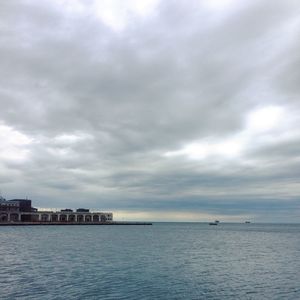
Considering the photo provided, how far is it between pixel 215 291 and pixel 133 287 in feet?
30.1

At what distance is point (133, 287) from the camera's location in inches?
1857

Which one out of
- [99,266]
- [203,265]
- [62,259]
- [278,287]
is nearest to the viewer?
[278,287]

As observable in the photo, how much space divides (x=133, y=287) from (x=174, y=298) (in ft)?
21.4

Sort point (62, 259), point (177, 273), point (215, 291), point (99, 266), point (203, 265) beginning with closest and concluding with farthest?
point (215, 291), point (177, 273), point (99, 266), point (203, 265), point (62, 259)

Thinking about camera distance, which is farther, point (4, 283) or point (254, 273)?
point (254, 273)

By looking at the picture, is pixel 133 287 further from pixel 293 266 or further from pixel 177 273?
pixel 293 266

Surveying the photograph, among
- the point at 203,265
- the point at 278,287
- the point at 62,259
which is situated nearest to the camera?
the point at 278,287

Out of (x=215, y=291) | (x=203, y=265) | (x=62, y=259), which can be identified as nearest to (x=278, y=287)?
(x=215, y=291)

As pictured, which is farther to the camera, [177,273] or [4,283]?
[177,273]

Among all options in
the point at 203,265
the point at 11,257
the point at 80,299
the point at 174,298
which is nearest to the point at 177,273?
the point at 203,265

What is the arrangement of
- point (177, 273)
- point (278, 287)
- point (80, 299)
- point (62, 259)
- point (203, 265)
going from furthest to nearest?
point (62, 259) → point (203, 265) → point (177, 273) → point (278, 287) → point (80, 299)

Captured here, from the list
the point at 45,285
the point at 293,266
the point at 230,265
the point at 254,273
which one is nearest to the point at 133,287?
the point at 45,285

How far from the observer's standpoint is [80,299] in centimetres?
4066

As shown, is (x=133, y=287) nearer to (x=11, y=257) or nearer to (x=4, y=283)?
(x=4, y=283)
